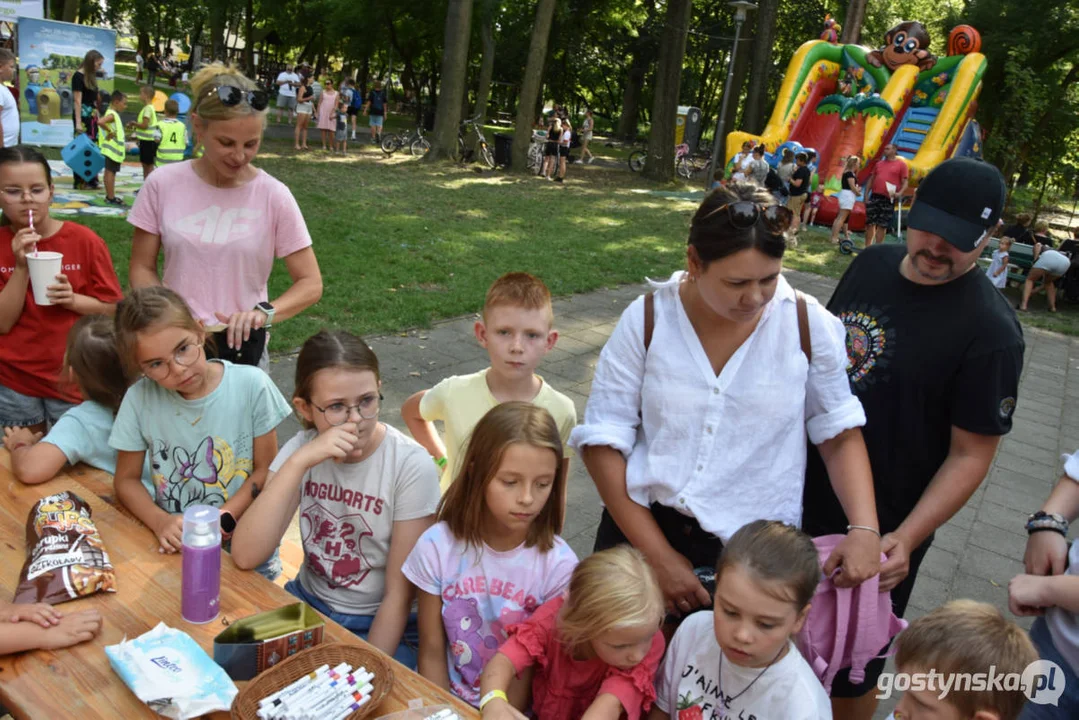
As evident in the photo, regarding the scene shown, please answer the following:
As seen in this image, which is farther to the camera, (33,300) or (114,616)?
(33,300)

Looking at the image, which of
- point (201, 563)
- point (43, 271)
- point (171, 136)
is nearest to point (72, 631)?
point (201, 563)

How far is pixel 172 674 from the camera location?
169cm

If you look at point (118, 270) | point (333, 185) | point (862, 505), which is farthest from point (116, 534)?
point (333, 185)

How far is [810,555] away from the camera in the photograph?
188 centimetres

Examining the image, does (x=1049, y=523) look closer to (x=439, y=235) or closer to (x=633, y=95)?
(x=439, y=235)

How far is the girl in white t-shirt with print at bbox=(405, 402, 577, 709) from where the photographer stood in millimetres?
2092

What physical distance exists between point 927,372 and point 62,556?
2.30 m

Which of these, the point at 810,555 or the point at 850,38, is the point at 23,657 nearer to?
the point at 810,555

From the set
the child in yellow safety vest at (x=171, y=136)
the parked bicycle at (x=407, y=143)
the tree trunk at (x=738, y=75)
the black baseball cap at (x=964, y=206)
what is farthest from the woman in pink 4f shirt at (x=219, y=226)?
the tree trunk at (x=738, y=75)

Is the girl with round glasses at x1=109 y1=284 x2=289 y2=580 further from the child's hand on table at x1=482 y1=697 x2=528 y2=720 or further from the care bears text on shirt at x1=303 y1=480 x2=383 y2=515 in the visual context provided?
the child's hand on table at x1=482 y1=697 x2=528 y2=720

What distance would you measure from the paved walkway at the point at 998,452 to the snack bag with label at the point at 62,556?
1.35 m

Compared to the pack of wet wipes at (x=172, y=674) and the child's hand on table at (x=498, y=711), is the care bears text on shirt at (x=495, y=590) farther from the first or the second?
the pack of wet wipes at (x=172, y=674)

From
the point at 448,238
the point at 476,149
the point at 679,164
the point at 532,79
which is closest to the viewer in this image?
the point at 448,238

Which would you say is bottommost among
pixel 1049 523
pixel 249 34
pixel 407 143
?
pixel 1049 523
